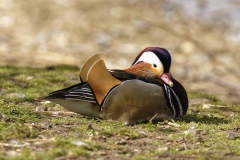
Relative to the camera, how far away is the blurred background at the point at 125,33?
11336 mm

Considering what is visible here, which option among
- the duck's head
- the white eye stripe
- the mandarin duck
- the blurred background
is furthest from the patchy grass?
the blurred background

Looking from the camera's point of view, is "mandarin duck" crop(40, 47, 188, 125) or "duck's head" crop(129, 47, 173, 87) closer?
"mandarin duck" crop(40, 47, 188, 125)

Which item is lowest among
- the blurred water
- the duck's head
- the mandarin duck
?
the mandarin duck

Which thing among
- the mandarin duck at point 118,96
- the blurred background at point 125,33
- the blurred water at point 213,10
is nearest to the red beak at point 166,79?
the mandarin duck at point 118,96

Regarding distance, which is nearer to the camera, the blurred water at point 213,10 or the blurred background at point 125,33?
the blurred background at point 125,33

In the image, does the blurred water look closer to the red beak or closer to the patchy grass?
the patchy grass

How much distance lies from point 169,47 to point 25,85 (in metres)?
6.07

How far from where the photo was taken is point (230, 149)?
4145mm

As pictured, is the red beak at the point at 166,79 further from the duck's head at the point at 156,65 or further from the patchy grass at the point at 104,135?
the patchy grass at the point at 104,135

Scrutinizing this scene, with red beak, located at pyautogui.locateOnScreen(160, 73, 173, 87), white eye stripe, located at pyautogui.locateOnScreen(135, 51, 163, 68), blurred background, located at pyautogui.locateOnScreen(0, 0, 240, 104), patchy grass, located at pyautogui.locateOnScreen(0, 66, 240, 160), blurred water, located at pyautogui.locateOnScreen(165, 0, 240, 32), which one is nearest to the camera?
patchy grass, located at pyautogui.locateOnScreen(0, 66, 240, 160)

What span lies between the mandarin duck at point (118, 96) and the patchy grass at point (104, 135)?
104 mm

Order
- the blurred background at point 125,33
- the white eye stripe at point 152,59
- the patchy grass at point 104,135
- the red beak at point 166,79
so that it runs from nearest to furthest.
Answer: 1. the patchy grass at point 104,135
2. the red beak at point 166,79
3. the white eye stripe at point 152,59
4. the blurred background at point 125,33

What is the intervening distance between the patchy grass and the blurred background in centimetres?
473

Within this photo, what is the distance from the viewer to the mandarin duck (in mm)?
4898
